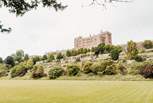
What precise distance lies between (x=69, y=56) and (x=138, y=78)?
52.3m

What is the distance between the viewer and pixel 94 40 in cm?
16075

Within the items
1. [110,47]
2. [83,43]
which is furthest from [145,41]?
[83,43]

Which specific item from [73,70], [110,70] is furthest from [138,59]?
[73,70]

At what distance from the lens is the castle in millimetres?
155337

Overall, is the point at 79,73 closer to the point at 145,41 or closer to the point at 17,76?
the point at 17,76

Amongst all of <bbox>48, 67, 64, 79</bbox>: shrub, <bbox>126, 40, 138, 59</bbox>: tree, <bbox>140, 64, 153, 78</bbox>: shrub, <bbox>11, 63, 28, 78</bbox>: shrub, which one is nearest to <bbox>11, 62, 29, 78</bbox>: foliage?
<bbox>11, 63, 28, 78</bbox>: shrub

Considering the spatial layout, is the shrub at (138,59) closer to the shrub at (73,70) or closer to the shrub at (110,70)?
the shrub at (110,70)

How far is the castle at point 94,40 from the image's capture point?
155 metres

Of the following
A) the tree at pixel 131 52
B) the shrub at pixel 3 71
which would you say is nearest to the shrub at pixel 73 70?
the tree at pixel 131 52

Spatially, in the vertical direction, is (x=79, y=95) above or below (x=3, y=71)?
above

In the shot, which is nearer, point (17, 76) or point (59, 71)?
point (59, 71)

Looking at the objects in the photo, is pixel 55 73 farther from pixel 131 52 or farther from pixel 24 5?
pixel 24 5

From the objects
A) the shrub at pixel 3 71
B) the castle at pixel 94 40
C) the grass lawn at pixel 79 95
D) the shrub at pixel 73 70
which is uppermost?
the castle at pixel 94 40

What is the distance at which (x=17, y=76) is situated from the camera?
81062 mm
